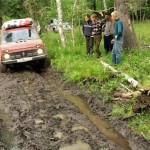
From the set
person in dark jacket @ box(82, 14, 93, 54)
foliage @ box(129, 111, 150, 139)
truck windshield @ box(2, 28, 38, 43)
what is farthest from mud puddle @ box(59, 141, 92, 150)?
truck windshield @ box(2, 28, 38, 43)

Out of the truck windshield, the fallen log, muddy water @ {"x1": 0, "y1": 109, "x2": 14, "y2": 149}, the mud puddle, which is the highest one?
the truck windshield

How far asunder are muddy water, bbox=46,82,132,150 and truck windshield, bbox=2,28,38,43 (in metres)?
4.41

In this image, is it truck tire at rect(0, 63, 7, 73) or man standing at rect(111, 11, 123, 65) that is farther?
truck tire at rect(0, 63, 7, 73)

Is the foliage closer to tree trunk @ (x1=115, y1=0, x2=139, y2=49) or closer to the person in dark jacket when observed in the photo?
tree trunk @ (x1=115, y1=0, x2=139, y2=49)

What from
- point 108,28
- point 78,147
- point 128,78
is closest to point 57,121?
point 78,147

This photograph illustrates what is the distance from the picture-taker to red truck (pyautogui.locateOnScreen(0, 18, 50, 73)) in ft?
44.9

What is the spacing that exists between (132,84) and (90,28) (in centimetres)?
492

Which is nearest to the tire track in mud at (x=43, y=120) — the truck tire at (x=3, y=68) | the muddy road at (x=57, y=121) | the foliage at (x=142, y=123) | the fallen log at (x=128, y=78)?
the muddy road at (x=57, y=121)

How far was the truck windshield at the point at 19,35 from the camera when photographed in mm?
14438

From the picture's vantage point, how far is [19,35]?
47.8 ft

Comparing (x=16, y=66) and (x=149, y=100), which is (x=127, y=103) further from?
(x=16, y=66)

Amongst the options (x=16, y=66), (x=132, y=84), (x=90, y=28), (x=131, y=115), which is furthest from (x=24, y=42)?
(x=131, y=115)

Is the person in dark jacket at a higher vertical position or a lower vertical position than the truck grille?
higher

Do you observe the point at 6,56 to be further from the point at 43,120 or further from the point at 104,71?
the point at 43,120
